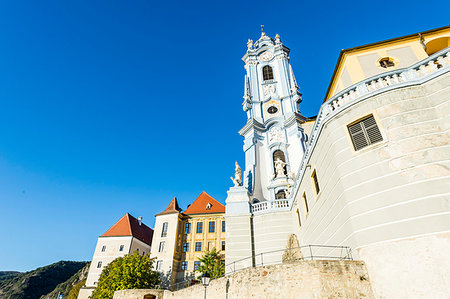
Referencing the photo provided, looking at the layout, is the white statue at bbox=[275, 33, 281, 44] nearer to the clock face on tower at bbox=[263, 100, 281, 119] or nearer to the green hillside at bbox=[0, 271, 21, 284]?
the clock face on tower at bbox=[263, 100, 281, 119]

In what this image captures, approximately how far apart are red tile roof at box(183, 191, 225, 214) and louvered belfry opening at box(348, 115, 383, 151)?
29.9 metres

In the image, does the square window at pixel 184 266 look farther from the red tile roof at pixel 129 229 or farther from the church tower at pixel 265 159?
the church tower at pixel 265 159

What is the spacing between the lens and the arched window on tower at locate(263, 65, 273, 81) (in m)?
34.0

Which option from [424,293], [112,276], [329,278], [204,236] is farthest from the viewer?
[204,236]

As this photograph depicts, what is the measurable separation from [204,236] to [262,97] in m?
20.8

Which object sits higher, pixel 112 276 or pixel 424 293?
pixel 112 276

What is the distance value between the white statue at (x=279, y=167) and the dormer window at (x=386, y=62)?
46.6 feet

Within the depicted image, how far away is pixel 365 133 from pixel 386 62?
604 cm

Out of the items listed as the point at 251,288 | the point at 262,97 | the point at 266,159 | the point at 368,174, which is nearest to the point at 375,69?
the point at 368,174

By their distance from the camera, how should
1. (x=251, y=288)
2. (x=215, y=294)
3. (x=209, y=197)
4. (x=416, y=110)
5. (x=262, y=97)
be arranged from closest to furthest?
(x=416, y=110) → (x=251, y=288) → (x=215, y=294) → (x=262, y=97) → (x=209, y=197)

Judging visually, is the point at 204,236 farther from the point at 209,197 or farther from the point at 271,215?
the point at 271,215

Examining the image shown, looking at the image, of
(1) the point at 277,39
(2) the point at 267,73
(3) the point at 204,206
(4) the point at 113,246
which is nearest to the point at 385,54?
(2) the point at 267,73

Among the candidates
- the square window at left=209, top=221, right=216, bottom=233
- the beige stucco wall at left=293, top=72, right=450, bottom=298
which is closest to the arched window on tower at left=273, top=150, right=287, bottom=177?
the square window at left=209, top=221, right=216, bottom=233

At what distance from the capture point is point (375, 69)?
1262cm
